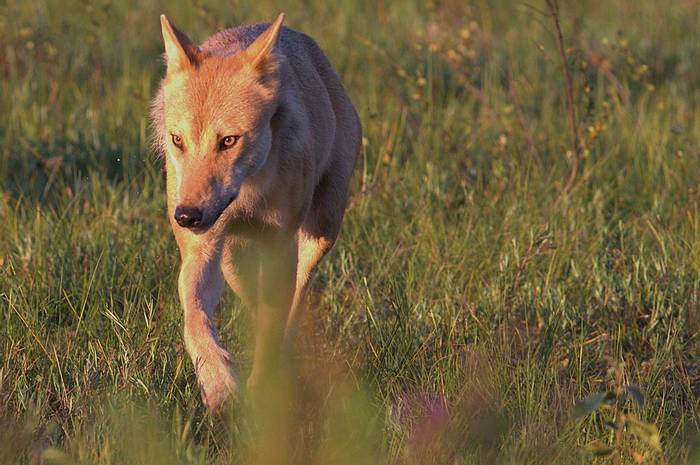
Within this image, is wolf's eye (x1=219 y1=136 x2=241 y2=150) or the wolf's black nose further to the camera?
wolf's eye (x1=219 y1=136 x2=241 y2=150)

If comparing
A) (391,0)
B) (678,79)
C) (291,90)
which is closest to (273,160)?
(291,90)

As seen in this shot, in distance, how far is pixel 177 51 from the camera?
15.0 ft

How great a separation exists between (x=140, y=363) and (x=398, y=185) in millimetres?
2608

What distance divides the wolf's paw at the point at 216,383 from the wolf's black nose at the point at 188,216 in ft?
1.64

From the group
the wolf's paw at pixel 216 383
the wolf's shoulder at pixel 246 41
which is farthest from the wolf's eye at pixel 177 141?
the wolf's paw at pixel 216 383

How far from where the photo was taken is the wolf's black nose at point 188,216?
4031 millimetres

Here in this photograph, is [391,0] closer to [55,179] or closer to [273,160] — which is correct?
[55,179]

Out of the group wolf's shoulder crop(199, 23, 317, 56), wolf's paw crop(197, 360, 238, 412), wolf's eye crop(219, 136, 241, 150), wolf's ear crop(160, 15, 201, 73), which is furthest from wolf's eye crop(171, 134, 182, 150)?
wolf's paw crop(197, 360, 238, 412)

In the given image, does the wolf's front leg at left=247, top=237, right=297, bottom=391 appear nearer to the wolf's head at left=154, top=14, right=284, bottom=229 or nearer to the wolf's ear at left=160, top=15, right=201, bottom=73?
the wolf's head at left=154, top=14, right=284, bottom=229

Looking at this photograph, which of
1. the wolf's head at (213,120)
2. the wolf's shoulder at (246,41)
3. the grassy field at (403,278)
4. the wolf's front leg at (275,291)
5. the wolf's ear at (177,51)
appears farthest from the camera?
the wolf's shoulder at (246,41)

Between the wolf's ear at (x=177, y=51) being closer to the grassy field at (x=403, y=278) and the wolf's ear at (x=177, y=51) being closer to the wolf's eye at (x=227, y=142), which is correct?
the wolf's eye at (x=227, y=142)

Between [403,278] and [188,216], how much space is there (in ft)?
6.12

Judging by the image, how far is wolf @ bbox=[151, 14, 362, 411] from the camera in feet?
13.9

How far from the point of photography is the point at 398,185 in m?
6.69
